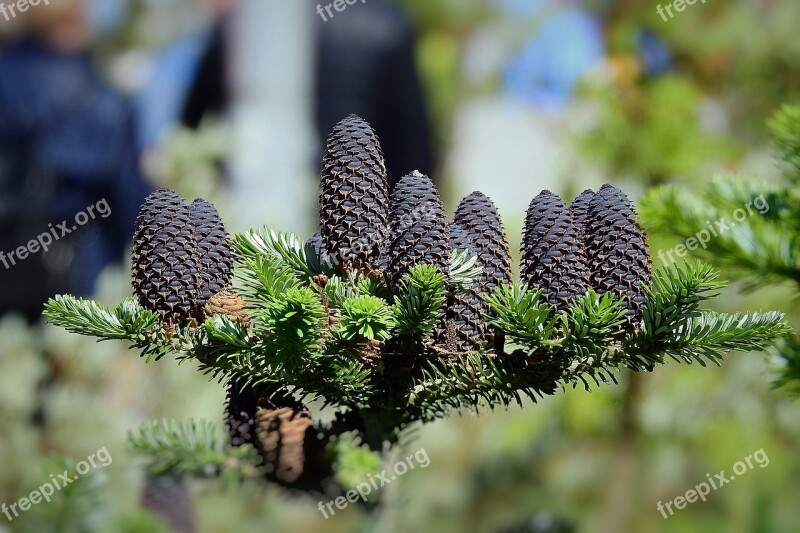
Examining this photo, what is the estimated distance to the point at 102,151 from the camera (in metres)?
1.70

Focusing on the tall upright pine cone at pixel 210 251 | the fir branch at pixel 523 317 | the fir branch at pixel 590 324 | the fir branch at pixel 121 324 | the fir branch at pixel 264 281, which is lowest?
the fir branch at pixel 590 324

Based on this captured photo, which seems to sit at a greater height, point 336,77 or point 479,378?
point 336,77

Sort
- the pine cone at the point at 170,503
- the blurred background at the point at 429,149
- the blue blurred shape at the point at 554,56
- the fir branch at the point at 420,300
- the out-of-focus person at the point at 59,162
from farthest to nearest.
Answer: the blue blurred shape at the point at 554,56, the out-of-focus person at the point at 59,162, the blurred background at the point at 429,149, the pine cone at the point at 170,503, the fir branch at the point at 420,300

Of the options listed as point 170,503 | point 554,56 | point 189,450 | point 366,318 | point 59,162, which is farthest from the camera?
point 554,56

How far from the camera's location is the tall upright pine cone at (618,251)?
345 mm

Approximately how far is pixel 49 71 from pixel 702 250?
1.72 meters

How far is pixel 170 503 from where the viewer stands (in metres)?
0.59

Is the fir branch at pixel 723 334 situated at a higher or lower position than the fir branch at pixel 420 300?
lower

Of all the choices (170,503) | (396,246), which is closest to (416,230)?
(396,246)

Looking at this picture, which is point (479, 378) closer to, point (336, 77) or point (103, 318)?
point (103, 318)

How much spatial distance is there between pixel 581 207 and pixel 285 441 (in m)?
0.19

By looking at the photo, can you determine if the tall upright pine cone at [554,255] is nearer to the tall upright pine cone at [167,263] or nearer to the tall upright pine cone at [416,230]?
A: the tall upright pine cone at [416,230]

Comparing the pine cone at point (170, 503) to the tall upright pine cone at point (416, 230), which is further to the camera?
the pine cone at point (170, 503)

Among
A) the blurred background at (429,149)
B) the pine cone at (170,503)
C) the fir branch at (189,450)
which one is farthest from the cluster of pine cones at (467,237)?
the blurred background at (429,149)
